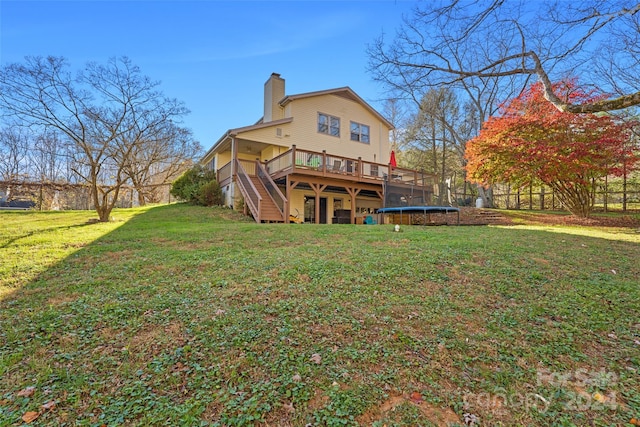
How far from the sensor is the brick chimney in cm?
1573

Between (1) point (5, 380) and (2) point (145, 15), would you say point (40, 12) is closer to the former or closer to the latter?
(2) point (145, 15)

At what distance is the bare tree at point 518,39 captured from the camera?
6484 millimetres

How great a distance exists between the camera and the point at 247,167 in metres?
15.8

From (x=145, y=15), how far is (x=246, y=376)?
11922 millimetres

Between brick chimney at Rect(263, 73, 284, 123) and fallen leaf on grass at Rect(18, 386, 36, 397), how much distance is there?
1477 centimetres

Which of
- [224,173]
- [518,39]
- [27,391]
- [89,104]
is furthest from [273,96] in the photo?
[27,391]

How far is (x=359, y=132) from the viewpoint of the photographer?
57.5ft

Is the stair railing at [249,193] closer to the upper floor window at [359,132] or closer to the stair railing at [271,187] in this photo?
the stair railing at [271,187]

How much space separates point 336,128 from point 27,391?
15.9 metres

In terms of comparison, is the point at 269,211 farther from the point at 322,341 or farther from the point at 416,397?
the point at 416,397

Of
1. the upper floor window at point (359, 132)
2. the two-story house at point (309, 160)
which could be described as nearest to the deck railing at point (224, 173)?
the two-story house at point (309, 160)

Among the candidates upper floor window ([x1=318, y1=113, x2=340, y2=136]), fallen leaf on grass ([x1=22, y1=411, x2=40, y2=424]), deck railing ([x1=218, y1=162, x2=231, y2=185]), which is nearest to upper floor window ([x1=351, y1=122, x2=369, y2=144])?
upper floor window ([x1=318, y1=113, x2=340, y2=136])

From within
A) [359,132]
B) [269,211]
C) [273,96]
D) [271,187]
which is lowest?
[269,211]

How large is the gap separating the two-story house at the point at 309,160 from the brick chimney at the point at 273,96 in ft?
0.16
